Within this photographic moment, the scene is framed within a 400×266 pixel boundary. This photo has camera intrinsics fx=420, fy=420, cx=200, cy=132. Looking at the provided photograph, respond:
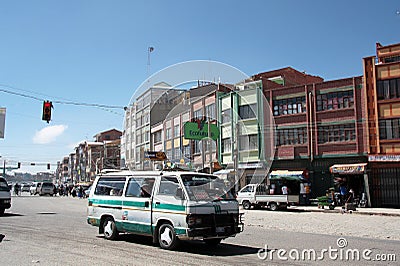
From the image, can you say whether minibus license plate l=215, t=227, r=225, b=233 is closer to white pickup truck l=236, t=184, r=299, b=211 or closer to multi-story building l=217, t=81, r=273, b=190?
white pickup truck l=236, t=184, r=299, b=211

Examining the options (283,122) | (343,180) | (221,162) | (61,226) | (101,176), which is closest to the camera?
(101,176)

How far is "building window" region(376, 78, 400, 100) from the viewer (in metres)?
33.2

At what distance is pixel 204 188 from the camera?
35.3ft

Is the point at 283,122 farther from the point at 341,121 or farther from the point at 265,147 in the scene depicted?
the point at 341,121

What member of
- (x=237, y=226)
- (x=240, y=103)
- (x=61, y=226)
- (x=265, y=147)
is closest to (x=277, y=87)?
(x=240, y=103)

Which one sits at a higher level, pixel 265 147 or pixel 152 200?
pixel 265 147

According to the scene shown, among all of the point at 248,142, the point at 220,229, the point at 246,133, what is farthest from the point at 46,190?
the point at 220,229

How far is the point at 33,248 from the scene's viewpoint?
34.8ft

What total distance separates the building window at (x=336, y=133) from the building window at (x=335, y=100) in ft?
5.54

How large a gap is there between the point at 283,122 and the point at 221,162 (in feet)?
25.0

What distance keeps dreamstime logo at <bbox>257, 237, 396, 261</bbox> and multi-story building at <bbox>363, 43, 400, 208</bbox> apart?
79.3 feet

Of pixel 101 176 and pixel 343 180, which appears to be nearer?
pixel 101 176

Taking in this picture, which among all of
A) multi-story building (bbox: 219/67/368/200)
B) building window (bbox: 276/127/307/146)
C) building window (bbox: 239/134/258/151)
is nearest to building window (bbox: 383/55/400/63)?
multi-story building (bbox: 219/67/368/200)

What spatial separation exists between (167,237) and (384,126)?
92.3 feet
